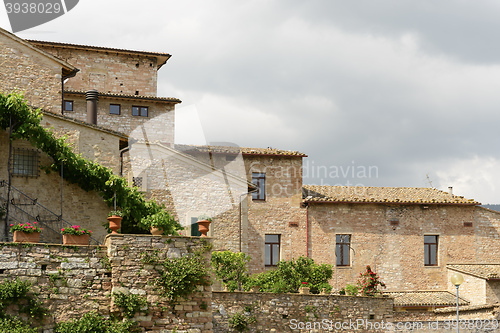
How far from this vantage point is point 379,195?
3203 centimetres

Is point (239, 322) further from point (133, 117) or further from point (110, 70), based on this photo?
point (110, 70)

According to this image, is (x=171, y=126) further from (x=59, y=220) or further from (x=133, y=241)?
(x=133, y=241)

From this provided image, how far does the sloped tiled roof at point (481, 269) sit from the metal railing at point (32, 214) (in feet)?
60.1

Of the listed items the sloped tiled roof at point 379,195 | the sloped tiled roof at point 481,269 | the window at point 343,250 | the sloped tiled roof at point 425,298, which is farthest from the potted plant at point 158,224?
the sloped tiled roof at point 481,269

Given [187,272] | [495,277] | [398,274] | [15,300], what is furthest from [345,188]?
[15,300]

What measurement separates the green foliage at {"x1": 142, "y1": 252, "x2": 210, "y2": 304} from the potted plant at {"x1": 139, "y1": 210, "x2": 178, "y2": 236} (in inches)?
41.6

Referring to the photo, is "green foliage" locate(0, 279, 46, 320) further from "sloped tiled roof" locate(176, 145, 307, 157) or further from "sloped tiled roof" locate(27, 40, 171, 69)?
"sloped tiled roof" locate(27, 40, 171, 69)

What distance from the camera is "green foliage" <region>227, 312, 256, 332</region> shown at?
20.4 m

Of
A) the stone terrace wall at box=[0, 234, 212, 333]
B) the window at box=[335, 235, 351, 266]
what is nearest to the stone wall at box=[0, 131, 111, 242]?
the stone terrace wall at box=[0, 234, 212, 333]

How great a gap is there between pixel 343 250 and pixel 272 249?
3441 millimetres

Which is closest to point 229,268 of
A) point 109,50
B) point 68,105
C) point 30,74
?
point 30,74

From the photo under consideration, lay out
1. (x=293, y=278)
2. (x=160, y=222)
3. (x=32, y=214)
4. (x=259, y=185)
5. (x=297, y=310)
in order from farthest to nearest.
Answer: (x=259, y=185) → (x=293, y=278) → (x=297, y=310) → (x=32, y=214) → (x=160, y=222)

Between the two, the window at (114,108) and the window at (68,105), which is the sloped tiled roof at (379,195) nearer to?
the window at (114,108)

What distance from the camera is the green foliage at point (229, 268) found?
24.3 metres
